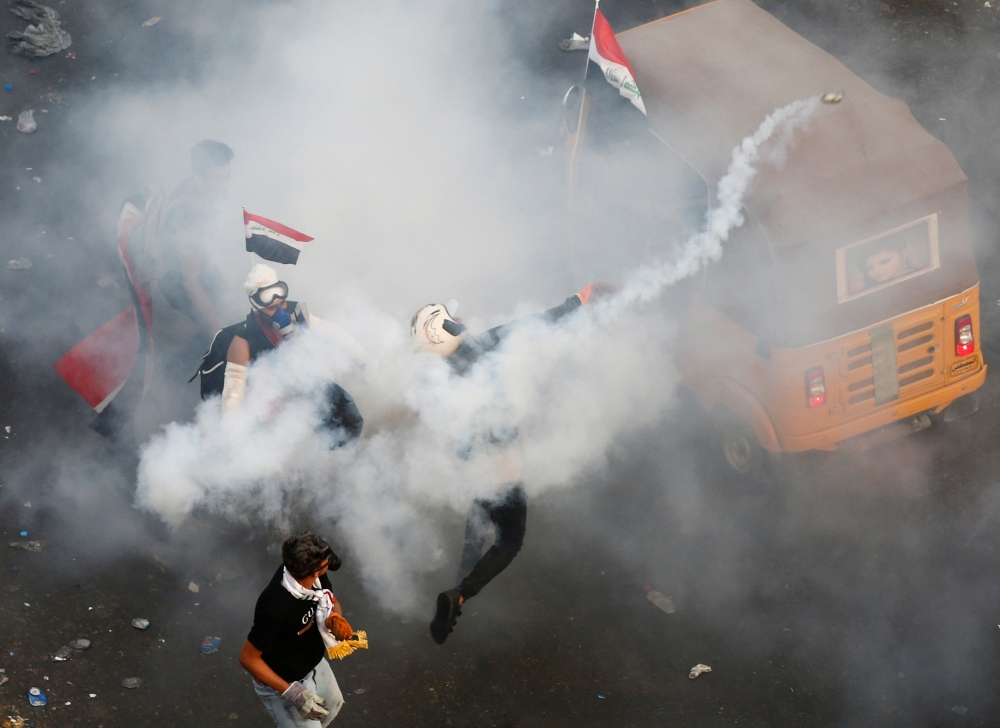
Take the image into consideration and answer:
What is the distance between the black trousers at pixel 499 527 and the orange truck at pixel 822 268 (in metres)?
1.47

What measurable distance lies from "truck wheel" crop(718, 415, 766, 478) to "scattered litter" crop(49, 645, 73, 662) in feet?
12.6

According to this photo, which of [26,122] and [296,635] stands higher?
[296,635]

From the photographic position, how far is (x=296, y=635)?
368 centimetres

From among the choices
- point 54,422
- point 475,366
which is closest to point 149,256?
point 54,422

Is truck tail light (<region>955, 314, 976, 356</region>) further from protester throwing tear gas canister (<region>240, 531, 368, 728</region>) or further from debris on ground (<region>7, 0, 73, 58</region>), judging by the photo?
debris on ground (<region>7, 0, 73, 58</region>)

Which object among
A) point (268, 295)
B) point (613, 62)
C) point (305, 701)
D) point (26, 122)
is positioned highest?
point (613, 62)

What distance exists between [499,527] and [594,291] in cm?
143

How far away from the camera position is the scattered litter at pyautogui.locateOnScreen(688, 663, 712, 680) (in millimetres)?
4738

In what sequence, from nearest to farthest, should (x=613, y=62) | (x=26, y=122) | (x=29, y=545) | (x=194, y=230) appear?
(x=29, y=545)
(x=613, y=62)
(x=194, y=230)
(x=26, y=122)

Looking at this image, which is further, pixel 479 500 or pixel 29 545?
pixel 29 545

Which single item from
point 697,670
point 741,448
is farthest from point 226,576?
point 741,448

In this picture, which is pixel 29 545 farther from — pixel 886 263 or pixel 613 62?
pixel 886 263

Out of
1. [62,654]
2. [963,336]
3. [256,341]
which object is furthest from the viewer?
[963,336]

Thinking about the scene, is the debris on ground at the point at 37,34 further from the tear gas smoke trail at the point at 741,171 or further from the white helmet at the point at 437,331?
the tear gas smoke trail at the point at 741,171
